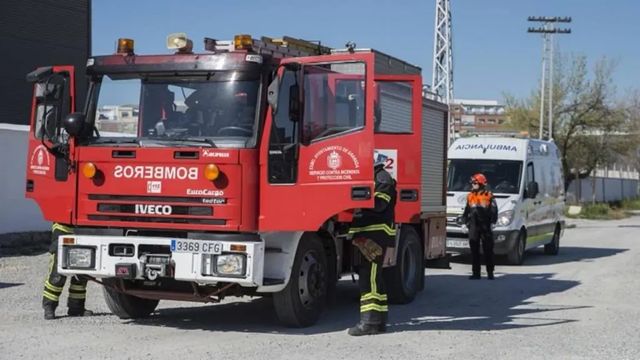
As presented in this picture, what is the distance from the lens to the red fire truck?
8.84 meters

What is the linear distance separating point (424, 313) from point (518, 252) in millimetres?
7477

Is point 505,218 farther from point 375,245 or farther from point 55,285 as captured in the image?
point 55,285

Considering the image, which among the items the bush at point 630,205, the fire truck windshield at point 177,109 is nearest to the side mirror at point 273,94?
the fire truck windshield at point 177,109

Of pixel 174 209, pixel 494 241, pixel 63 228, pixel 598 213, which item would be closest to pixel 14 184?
pixel 63 228

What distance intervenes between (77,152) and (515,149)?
38.3 feet

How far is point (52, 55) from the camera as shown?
2456cm

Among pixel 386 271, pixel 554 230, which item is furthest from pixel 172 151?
pixel 554 230

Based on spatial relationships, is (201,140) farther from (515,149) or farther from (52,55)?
(52,55)

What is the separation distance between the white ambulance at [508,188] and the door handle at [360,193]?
8942 mm

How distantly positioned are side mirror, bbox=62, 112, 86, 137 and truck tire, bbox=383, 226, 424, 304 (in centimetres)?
460

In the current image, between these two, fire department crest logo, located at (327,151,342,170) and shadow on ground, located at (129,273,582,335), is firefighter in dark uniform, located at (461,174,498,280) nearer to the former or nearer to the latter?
shadow on ground, located at (129,273,582,335)

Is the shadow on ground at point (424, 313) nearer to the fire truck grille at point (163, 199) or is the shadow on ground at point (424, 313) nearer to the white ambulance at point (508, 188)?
the fire truck grille at point (163, 199)

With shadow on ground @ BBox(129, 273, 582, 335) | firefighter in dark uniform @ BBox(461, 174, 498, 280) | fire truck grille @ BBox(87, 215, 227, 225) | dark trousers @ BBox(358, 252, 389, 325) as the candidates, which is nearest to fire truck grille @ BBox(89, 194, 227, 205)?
fire truck grille @ BBox(87, 215, 227, 225)

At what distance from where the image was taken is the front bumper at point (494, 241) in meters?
17.6
